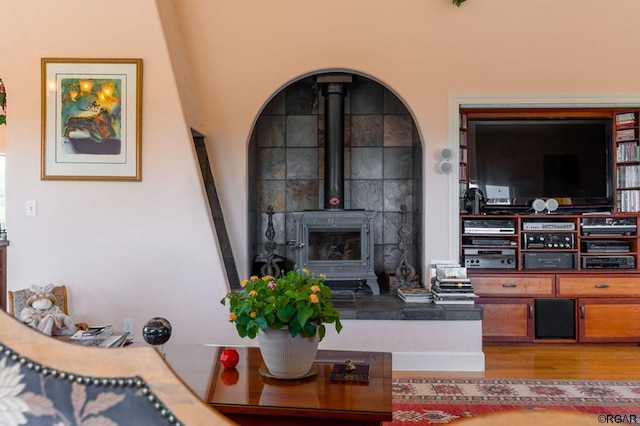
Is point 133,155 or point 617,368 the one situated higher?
point 133,155

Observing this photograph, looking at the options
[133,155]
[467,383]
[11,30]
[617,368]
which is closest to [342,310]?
[467,383]

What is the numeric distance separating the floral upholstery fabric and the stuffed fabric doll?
2450 millimetres

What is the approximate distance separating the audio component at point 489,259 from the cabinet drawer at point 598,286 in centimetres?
45

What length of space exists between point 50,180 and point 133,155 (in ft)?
2.05

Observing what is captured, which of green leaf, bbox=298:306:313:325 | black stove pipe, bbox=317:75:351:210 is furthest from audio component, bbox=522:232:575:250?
green leaf, bbox=298:306:313:325

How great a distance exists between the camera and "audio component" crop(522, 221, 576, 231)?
14.4ft

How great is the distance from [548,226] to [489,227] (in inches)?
20.9

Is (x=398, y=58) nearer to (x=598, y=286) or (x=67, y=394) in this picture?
(x=598, y=286)

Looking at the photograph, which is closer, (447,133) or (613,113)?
(447,133)

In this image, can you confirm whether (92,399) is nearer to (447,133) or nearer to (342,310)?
(342,310)

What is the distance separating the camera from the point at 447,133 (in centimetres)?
410

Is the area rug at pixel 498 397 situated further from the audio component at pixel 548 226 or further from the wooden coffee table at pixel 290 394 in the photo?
the audio component at pixel 548 226

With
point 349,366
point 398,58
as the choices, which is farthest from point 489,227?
point 349,366

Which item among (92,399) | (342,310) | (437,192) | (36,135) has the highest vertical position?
(36,135)
